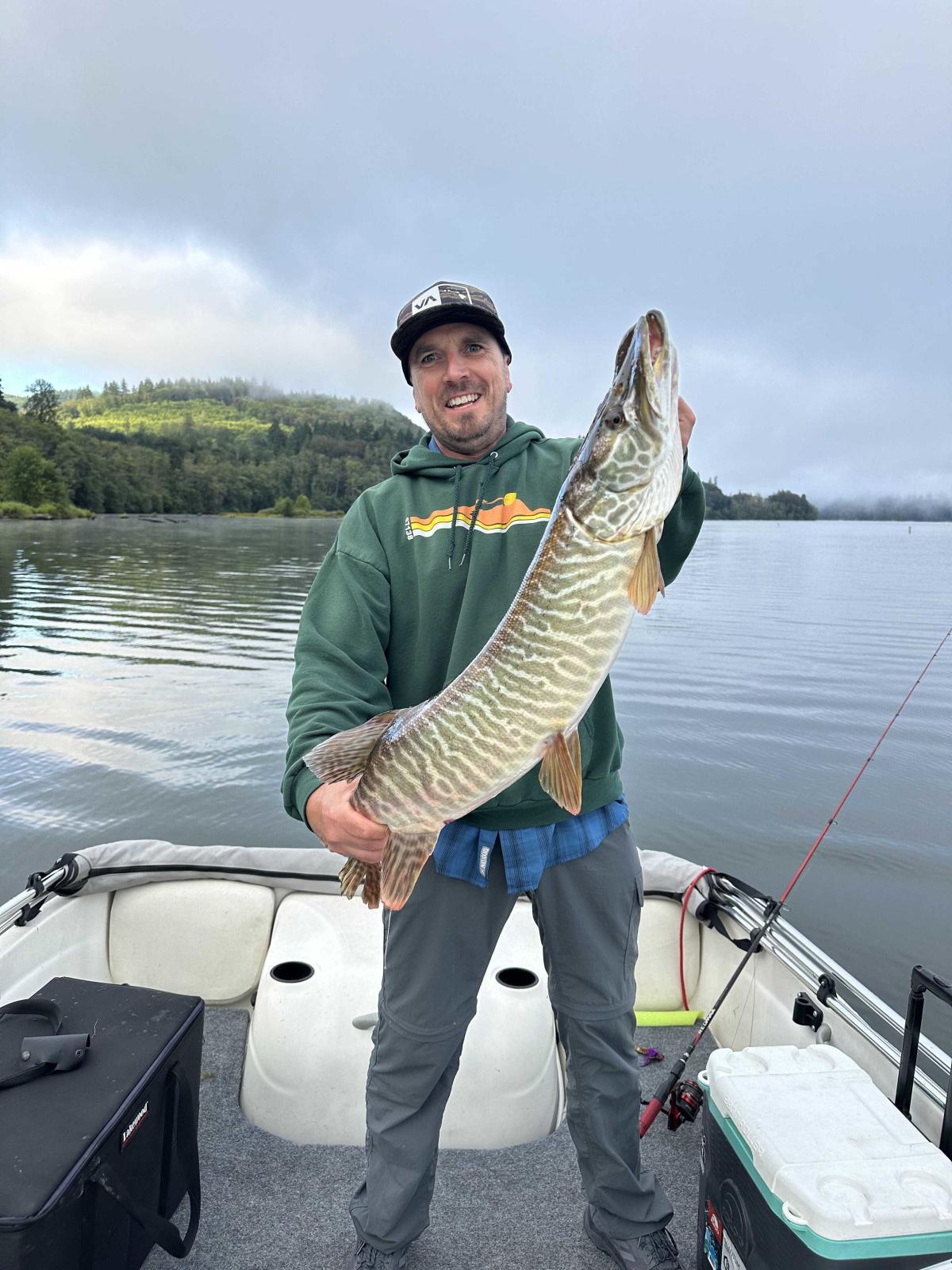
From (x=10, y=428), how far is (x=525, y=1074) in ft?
315

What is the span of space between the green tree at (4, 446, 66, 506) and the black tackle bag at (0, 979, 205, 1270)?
81.6m

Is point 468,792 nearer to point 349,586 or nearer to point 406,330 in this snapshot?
point 349,586

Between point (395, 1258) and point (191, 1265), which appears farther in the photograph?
point (191, 1265)

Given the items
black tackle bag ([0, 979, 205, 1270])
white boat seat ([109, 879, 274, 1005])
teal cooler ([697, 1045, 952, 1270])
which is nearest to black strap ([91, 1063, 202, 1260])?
black tackle bag ([0, 979, 205, 1270])

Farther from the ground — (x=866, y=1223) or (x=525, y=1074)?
(x=866, y=1223)

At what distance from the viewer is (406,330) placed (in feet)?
7.40

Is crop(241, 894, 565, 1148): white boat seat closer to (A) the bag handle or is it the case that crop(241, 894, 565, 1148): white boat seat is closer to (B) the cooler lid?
(A) the bag handle

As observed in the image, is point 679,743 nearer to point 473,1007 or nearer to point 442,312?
point 473,1007

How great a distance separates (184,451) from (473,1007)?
115072 millimetres

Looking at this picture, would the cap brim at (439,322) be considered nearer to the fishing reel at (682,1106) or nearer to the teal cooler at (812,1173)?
the teal cooler at (812,1173)

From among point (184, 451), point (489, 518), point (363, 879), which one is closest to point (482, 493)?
point (489, 518)

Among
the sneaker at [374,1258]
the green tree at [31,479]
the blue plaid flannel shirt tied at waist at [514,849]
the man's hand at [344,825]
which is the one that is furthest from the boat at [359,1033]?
the green tree at [31,479]

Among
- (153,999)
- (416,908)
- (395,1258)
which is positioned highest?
(416,908)

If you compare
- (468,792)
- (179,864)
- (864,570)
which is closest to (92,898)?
(179,864)
